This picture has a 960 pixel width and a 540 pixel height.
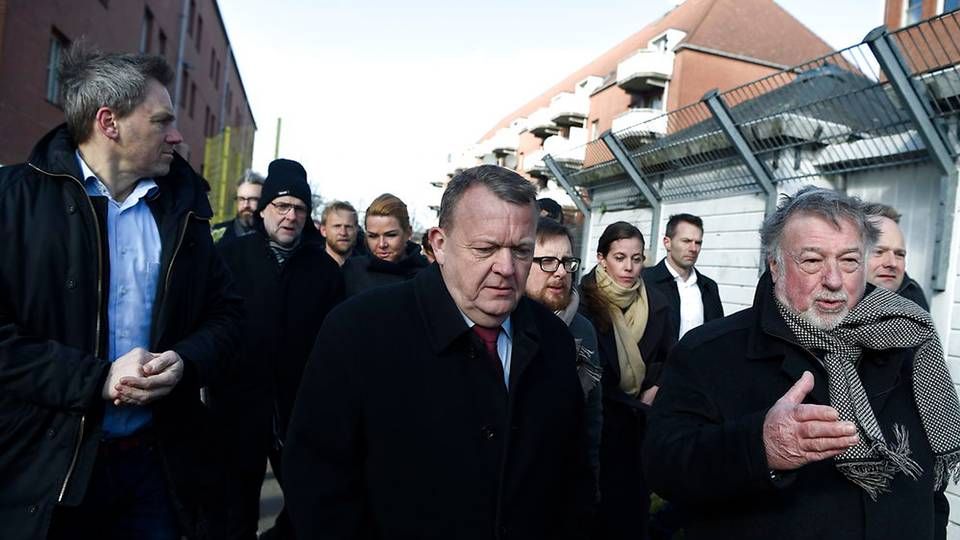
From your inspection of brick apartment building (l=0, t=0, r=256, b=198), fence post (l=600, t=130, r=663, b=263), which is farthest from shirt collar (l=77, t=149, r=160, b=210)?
fence post (l=600, t=130, r=663, b=263)

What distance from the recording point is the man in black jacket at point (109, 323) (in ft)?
7.29

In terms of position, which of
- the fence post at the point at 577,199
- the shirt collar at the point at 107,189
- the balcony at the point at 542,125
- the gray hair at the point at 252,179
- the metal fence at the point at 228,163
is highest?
the balcony at the point at 542,125

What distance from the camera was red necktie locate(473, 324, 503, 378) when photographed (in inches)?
88.1

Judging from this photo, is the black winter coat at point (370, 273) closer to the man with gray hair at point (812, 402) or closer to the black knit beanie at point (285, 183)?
the black knit beanie at point (285, 183)

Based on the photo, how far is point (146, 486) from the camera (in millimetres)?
2559

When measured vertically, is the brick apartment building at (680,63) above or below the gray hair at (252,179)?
above

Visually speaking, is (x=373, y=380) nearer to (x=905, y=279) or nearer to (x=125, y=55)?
(x=125, y=55)

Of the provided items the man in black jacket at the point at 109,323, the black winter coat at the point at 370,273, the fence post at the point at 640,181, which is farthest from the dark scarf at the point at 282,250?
the fence post at the point at 640,181

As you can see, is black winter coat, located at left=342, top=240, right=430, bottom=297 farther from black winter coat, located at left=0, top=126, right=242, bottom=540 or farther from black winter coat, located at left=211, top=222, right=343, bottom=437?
black winter coat, located at left=0, top=126, right=242, bottom=540

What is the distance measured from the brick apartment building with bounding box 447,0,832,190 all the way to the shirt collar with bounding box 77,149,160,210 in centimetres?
2549

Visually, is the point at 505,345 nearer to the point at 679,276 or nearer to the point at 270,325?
the point at 270,325

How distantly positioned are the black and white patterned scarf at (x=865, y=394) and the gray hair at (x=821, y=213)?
0.20 m

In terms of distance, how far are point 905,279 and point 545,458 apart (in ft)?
10.2

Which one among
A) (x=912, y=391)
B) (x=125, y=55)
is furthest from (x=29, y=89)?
(x=912, y=391)
